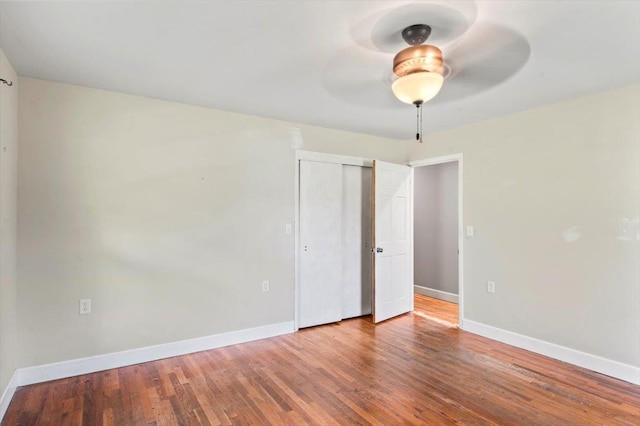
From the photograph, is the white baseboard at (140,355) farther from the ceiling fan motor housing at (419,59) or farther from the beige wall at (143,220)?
the ceiling fan motor housing at (419,59)

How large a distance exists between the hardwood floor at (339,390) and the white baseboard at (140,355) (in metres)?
0.07

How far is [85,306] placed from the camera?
2812 mm

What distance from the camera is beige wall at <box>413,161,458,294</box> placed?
5.41 metres

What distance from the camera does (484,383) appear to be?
2639 mm

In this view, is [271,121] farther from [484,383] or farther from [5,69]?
[484,383]

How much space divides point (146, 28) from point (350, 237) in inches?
124

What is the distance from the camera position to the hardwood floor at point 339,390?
86.7 inches

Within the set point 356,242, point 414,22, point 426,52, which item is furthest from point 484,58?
point 356,242

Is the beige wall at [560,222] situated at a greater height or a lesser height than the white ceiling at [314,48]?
lesser

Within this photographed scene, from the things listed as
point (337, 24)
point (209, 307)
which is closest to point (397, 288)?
point (209, 307)

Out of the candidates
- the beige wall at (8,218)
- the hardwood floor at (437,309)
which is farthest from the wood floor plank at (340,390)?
the hardwood floor at (437,309)

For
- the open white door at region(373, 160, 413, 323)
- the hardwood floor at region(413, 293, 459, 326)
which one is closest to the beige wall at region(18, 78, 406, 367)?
the open white door at region(373, 160, 413, 323)

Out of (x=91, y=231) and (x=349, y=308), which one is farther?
(x=349, y=308)

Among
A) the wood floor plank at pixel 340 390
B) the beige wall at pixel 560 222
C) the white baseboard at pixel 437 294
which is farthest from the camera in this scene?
the white baseboard at pixel 437 294
